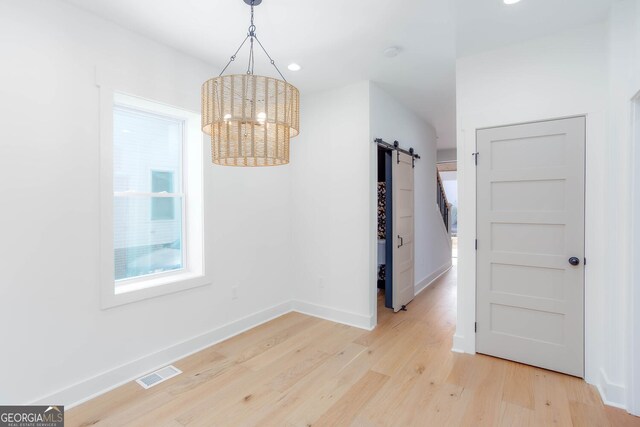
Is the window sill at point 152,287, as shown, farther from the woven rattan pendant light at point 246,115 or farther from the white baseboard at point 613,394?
the white baseboard at point 613,394

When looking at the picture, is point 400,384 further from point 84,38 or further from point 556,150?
point 84,38

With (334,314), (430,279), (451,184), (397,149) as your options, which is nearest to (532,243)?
(397,149)

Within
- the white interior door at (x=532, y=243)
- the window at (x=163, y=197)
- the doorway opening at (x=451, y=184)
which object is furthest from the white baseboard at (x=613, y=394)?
the doorway opening at (x=451, y=184)

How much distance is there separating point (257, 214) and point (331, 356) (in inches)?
70.3

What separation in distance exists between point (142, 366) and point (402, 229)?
10.8 feet

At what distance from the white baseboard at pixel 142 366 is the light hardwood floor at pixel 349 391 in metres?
0.08

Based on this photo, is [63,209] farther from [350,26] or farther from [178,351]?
[350,26]

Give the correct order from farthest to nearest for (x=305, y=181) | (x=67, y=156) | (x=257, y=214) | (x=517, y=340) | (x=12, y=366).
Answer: (x=305, y=181) < (x=257, y=214) < (x=517, y=340) < (x=67, y=156) < (x=12, y=366)

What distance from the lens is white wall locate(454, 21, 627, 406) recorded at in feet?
7.55

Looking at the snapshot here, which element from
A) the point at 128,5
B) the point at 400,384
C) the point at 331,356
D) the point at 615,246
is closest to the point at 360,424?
the point at 400,384

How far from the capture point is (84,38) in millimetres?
2295

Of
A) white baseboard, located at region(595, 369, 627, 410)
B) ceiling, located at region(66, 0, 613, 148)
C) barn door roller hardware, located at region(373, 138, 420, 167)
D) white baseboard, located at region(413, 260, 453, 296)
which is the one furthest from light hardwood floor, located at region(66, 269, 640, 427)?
ceiling, located at region(66, 0, 613, 148)

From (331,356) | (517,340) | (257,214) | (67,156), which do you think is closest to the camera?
(67,156)

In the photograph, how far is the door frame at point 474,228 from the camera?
2.44m
